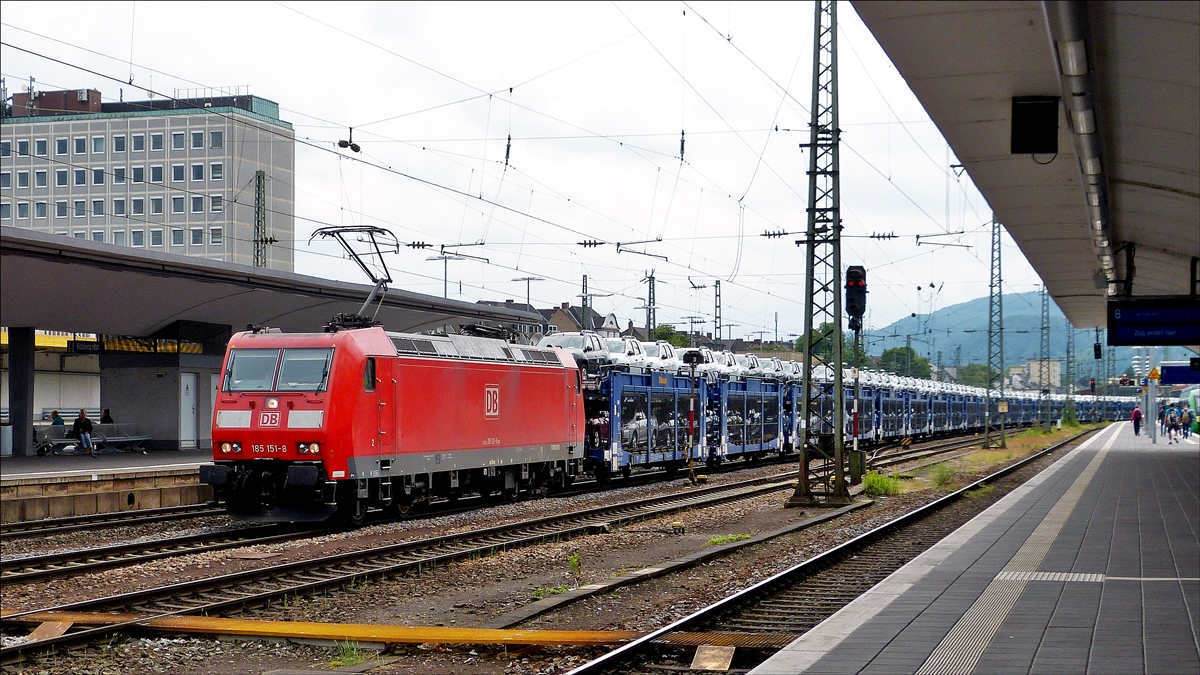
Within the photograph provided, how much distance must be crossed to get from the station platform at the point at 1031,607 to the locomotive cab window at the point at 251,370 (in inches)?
380

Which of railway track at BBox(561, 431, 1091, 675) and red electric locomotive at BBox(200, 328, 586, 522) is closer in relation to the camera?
railway track at BBox(561, 431, 1091, 675)

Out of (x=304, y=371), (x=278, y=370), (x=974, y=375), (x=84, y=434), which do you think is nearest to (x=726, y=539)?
(x=304, y=371)

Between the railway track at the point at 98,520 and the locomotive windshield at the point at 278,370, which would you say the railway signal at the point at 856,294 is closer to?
the locomotive windshield at the point at 278,370

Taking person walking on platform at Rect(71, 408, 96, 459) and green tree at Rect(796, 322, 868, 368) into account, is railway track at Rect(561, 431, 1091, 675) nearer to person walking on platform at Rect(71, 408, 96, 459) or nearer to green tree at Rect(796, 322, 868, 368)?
green tree at Rect(796, 322, 868, 368)

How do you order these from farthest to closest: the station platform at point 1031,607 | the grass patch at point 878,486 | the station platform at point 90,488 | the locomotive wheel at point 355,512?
the grass patch at point 878,486 < the station platform at point 90,488 < the locomotive wheel at point 355,512 < the station platform at point 1031,607

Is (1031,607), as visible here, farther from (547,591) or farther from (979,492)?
(979,492)

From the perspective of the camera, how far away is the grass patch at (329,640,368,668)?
846cm

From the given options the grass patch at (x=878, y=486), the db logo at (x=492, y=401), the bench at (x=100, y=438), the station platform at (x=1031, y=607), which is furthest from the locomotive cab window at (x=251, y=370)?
the bench at (x=100, y=438)

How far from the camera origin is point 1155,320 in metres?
19.6

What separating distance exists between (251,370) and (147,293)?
27.7ft

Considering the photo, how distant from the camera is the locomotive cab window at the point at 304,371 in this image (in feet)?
55.4

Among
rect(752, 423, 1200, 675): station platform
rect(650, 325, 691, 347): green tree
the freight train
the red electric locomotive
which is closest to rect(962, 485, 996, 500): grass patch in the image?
rect(752, 423, 1200, 675): station platform

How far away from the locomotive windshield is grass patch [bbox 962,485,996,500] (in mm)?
13367

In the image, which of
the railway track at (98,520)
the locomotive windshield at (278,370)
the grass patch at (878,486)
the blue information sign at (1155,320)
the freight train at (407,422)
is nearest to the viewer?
the railway track at (98,520)
